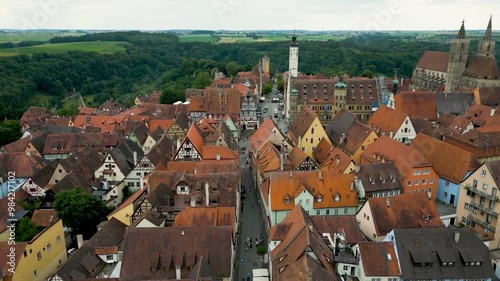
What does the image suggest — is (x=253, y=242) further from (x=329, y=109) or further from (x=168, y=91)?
(x=168, y=91)

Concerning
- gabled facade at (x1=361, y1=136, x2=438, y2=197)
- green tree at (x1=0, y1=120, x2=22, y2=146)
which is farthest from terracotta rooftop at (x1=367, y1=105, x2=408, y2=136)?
green tree at (x1=0, y1=120, x2=22, y2=146)

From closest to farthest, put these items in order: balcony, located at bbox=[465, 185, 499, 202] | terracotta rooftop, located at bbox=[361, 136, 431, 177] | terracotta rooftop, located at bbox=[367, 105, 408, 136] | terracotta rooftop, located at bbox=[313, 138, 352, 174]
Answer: balcony, located at bbox=[465, 185, 499, 202] < terracotta rooftop, located at bbox=[361, 136, 431, 177] < terracotta rooftop, located at bbox=[313, 138, 352, 174] < terracotta rooftop, located at bbox=[367, 105, 408, 136]

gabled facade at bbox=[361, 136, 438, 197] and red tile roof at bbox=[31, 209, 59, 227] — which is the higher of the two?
gabled facade at bbox=[361, 136, 438, 197]

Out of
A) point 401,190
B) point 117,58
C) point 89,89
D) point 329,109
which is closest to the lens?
point 401,190

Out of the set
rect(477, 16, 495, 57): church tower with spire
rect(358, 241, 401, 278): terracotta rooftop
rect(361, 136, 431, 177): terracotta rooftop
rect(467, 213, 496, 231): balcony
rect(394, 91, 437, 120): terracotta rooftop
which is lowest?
rect(467, 213, 496, 231): balcony

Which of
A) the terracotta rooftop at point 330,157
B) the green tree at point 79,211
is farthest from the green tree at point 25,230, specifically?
the terracotta rooftop at point 330,157

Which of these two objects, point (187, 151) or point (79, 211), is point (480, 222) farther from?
point (79, 211)

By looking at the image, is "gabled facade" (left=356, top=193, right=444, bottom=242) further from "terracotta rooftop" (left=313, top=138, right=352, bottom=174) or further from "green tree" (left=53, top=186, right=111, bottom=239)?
"green tree" (left=53, top=186, right=111, bottom=239)

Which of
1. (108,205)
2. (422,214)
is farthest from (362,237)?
(108,205)
